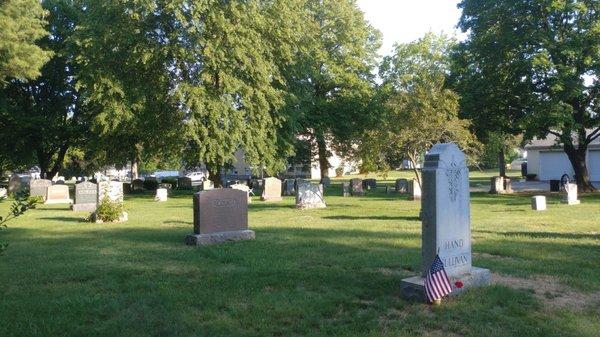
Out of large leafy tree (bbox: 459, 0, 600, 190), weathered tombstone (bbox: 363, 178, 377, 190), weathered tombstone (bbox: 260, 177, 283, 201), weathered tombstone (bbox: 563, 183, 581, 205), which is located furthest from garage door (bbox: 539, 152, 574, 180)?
weathered tombstone (bbox: 260, 177, 283, 201)

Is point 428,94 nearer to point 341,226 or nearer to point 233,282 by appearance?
point 341,226

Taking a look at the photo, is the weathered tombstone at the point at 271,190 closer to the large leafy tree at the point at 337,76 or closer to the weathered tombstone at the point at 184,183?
the large leafy tree at the point at 337,76

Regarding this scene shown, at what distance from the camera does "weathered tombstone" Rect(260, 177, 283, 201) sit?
26484 mm

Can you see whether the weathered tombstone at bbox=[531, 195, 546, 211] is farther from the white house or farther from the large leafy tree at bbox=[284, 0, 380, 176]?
the white house

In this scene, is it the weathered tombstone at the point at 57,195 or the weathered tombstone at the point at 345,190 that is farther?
the weathered tombstone at the point at 345,190

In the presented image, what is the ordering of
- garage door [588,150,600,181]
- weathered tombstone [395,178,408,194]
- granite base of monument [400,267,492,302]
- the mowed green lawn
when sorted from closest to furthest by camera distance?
the mowed green lawn < granite base of monument [400,267,492,302] < weathered tombstone [395,178,408,194] < garage door [588,150,600,181]

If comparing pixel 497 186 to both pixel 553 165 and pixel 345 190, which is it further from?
pixel 553 165

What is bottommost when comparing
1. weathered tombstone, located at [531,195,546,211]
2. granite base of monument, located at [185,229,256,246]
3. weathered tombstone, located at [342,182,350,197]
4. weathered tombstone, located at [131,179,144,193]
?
granite base of monument, located at [185,229,256,246]

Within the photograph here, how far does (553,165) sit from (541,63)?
20.8 metres

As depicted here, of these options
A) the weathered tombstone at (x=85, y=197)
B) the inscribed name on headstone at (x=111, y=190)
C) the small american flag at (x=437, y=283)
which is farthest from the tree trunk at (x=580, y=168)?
the small american flag at (x=437, y=283)

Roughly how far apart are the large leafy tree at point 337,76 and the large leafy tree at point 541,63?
35.3 ft

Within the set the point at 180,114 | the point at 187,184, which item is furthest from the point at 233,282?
the point at 187,184

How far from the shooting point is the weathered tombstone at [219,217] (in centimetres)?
1121

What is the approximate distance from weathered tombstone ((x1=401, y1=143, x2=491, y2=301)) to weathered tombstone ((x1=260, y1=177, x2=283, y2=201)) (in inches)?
779
